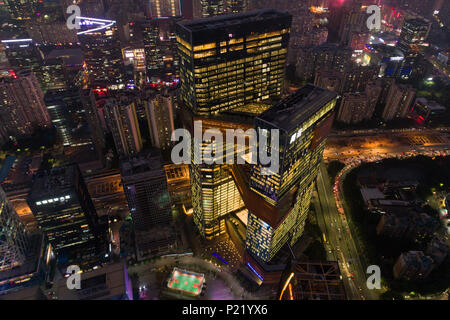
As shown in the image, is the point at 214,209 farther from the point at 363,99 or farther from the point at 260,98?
the point at 363,99

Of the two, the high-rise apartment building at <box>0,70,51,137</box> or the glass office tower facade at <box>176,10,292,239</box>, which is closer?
the glass office tower facade at <box>176,10,292,239</box>

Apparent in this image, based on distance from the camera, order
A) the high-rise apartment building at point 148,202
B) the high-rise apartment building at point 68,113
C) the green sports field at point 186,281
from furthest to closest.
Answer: the high-rise apartment building at point 68,113
the high-rise apartment building at point 148,202
the green sports field at point 186,281

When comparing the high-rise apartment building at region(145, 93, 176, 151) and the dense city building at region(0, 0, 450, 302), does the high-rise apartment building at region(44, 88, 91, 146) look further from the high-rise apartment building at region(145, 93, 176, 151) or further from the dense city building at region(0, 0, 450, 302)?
the high-rise apartment building at region(145, 93, 176, 151)

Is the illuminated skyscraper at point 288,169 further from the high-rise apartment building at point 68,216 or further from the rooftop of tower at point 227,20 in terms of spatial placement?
the high-rise apartment building at point 68,216

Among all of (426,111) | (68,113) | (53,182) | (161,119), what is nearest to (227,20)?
→ (53,182)

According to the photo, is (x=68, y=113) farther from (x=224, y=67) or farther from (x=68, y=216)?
(x=224, y=67)

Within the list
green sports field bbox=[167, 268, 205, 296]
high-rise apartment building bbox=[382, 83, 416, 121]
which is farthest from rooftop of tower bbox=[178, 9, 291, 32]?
high-rise apartment building bbox=[382, 83, 416, 121]

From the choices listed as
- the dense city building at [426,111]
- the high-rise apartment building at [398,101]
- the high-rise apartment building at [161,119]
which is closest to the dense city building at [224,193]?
the high-rise apartment building at [161,119]

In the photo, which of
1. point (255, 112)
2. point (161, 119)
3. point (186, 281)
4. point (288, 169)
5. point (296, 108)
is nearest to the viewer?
point (296, 108)
